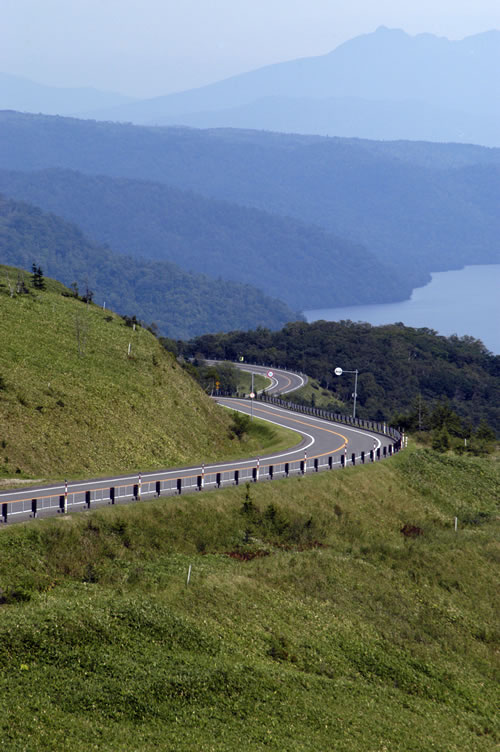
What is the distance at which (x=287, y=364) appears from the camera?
158125 mm

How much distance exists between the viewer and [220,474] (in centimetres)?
4075

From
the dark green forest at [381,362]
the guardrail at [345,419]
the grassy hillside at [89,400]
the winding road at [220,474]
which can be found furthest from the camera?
the dark green forest at [381,362]

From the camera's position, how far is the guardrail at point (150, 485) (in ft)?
105

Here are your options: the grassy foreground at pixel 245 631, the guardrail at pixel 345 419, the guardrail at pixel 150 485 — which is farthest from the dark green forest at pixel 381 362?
the grassy foreground at pixel 245 631

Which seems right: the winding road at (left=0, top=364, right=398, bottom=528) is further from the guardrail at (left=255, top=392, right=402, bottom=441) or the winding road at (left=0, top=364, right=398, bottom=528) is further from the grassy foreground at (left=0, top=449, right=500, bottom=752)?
the grassy foreground at (left=0, top=449, right=500, bottom=752)

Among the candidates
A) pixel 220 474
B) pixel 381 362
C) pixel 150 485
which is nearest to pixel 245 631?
pixel 150 485

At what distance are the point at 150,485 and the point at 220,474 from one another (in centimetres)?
410

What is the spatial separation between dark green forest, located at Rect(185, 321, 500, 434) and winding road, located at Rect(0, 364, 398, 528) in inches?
2806

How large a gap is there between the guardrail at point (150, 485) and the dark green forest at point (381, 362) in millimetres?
90558

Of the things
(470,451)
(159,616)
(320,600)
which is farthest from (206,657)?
(470,451)

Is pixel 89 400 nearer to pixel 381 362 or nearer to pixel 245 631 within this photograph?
pixel 245 631

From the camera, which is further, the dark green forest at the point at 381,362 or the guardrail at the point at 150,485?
the dark green forest at the point at 381,362

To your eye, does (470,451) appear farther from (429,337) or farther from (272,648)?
(429,337)

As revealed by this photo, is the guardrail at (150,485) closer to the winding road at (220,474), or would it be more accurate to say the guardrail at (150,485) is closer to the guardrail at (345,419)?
the winding road at (220,474)
